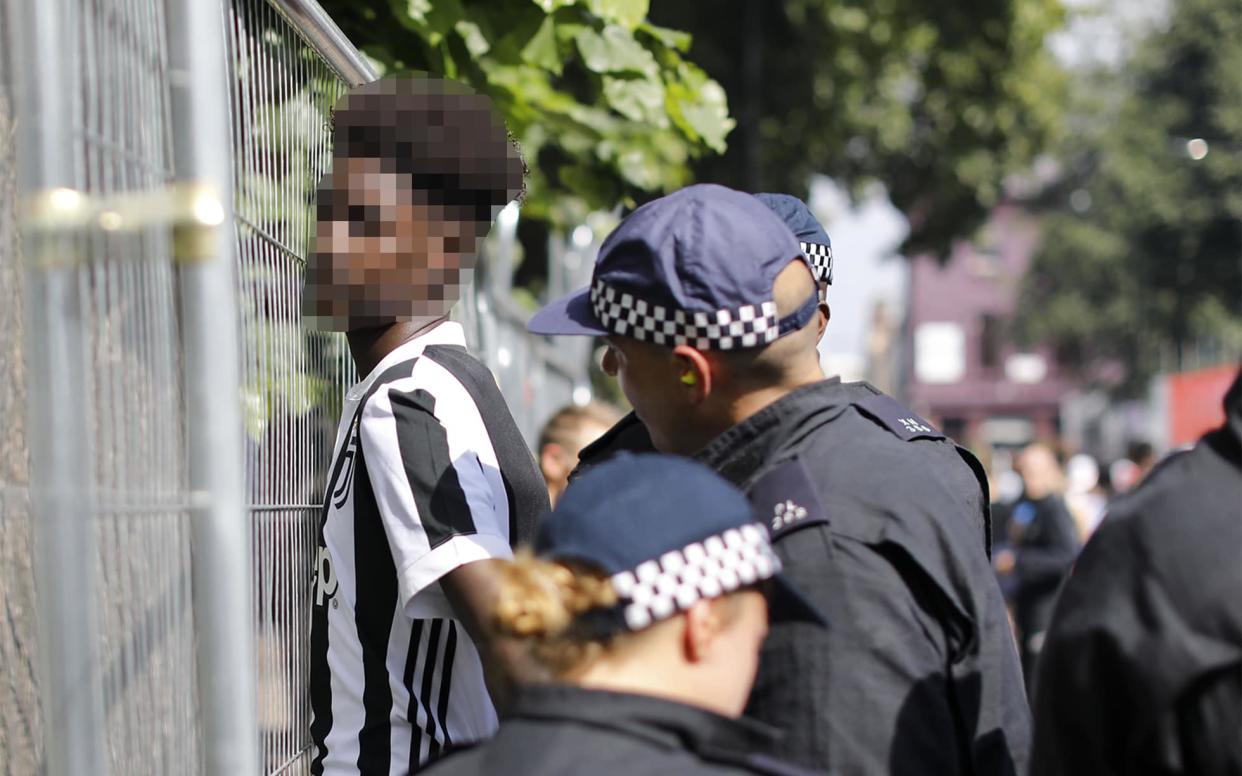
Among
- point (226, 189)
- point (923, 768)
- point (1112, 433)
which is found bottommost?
point (1112, 433)

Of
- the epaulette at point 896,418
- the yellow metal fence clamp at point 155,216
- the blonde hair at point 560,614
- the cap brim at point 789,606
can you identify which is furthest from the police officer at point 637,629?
the epaulette at point 896,418

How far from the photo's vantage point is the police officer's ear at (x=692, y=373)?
218 cm

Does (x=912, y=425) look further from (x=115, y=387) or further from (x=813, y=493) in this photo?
(x=115, y=387)

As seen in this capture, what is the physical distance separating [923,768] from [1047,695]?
0.26 metres

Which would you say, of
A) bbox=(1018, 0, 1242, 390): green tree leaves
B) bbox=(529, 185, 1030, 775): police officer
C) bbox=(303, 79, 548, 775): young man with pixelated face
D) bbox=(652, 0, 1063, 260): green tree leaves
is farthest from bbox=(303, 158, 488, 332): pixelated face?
bbox=(1018, 0, 1242, 390): green tree leaves

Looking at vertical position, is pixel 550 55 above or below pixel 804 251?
above

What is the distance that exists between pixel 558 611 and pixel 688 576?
0.15 m

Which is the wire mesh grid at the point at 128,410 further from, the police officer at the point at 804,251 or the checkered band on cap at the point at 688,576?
the police officer at the point at 804,251

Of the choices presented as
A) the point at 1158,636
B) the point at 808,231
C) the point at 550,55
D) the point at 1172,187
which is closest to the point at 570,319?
the point at 808,231

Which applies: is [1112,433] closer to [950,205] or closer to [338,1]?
[950,205]

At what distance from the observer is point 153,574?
183cm

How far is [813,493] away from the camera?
2.08m

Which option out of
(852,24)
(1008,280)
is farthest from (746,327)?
(1008,280)

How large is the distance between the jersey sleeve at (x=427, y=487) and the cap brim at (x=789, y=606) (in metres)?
0.47
